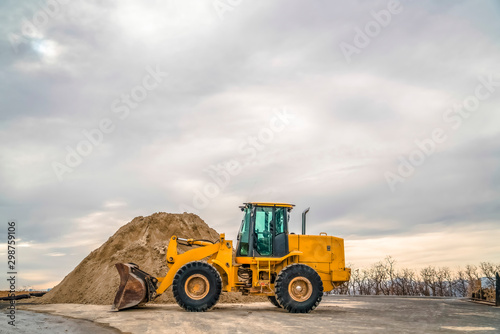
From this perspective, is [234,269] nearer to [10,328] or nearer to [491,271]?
[10,328]

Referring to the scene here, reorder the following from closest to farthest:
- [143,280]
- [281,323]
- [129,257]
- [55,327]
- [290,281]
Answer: [55,327] < [281,323] < [290,281] < [143,280] < [129,257]

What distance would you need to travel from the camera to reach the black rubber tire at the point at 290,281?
43.1 ft

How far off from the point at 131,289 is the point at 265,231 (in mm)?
4763

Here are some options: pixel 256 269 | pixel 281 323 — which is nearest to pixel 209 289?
pixel 256 269

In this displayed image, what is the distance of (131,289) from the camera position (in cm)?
1334

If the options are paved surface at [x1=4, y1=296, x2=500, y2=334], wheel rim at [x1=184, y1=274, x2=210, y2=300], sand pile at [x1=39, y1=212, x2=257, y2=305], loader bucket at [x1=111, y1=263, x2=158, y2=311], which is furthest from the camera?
sand pile at [x1=39, y1=212, x2=257, y2=305]

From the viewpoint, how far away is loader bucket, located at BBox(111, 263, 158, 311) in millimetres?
13219

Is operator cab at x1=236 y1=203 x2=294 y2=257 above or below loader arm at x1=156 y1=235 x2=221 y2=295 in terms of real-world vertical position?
above

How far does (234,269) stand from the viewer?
46.2 feet

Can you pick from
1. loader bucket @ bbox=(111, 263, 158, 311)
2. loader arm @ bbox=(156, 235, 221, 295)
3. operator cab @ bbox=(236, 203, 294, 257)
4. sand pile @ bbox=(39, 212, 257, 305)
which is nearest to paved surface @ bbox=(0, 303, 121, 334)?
A: loader bucket @ bbox=(111, 263, 158, 311)

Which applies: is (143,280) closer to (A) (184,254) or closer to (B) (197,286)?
(A) (184,254)

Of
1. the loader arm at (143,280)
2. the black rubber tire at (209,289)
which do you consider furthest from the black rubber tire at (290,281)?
the loader arm at (143,280)

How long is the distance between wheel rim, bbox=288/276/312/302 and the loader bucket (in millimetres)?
4730

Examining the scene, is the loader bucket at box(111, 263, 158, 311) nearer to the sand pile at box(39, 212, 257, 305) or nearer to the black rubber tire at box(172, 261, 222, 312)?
the black rubber tire at box(172, 261, 222, 312)
